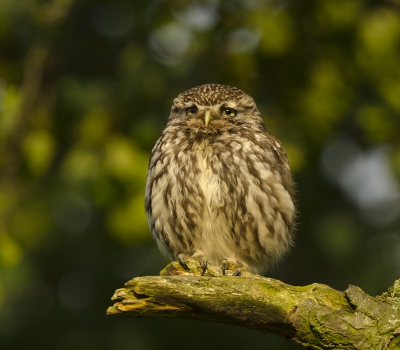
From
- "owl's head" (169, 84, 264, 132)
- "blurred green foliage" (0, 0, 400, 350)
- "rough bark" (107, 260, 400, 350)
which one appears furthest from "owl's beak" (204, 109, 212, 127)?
"rough bark" (107, 260, 400, 350)

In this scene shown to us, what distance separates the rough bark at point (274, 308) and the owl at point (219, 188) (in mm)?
992

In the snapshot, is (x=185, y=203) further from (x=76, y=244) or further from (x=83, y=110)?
(x=76, y=244)

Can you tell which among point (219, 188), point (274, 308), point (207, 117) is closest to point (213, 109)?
point (207, 117)

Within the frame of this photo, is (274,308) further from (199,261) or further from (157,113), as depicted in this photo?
(157,113)

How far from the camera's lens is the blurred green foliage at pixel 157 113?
5.73 m

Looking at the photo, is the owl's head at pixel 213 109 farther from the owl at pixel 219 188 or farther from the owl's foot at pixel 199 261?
the owl's foot at pixel 199 261

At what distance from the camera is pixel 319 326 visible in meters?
3.68

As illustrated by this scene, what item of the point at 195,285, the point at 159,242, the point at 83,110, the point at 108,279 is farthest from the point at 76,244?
the point at 195,285

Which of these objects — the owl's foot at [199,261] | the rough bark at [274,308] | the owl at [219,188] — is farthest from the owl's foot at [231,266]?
the rough bark at [274,308]

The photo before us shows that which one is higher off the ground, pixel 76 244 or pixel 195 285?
pixel 76 244

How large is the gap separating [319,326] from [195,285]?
56cm

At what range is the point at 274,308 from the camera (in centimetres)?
370

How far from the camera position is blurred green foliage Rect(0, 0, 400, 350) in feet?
18.8

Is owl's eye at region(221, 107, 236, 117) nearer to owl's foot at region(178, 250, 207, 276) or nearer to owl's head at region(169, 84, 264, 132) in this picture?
owl's head at region(169, 84, 264, 132)
